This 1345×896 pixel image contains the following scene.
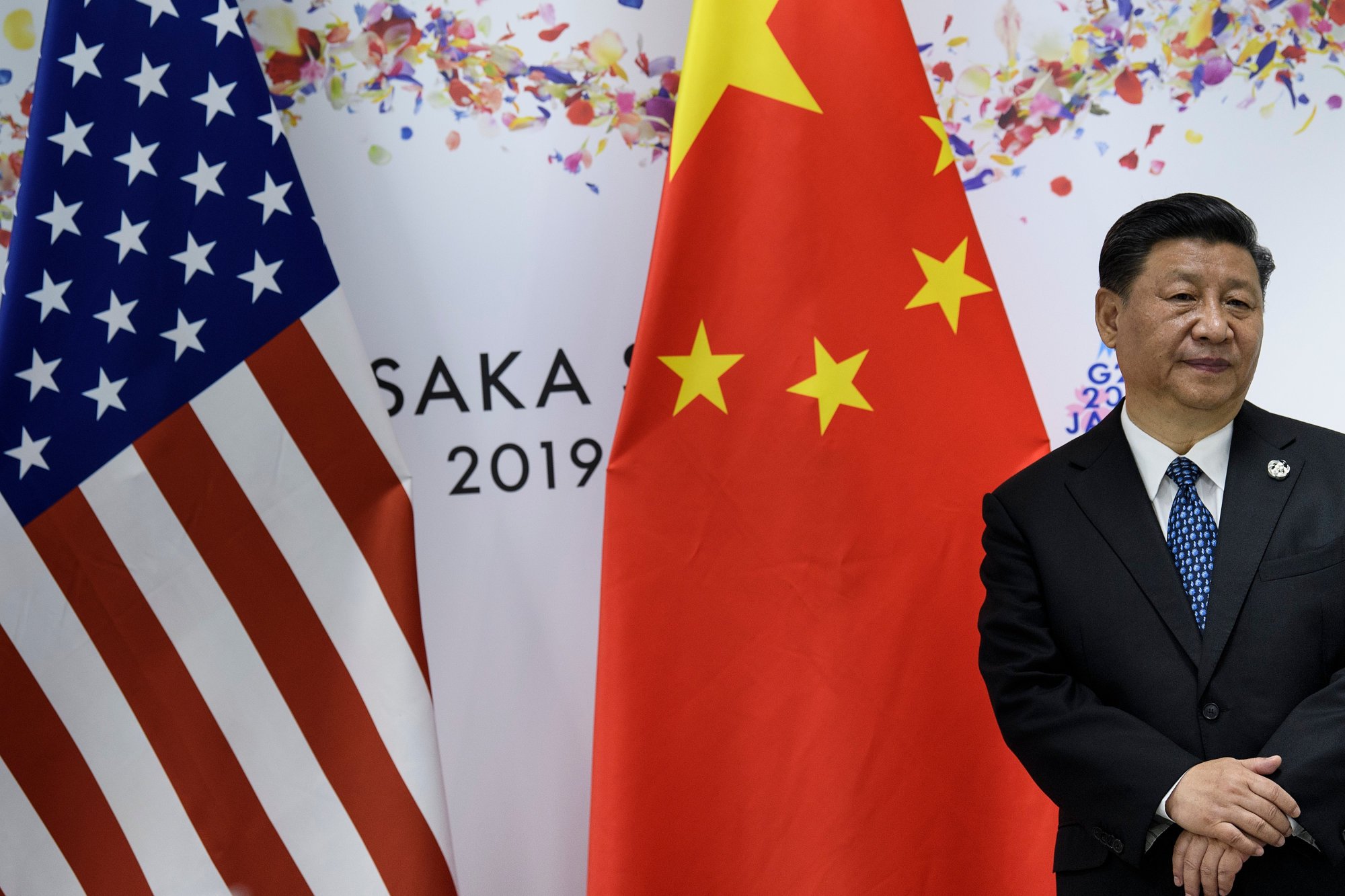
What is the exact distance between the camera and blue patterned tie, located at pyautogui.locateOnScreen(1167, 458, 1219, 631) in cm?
146

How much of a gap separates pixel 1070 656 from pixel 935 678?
0.31 metres

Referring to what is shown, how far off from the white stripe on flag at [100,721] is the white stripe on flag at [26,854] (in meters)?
0.09

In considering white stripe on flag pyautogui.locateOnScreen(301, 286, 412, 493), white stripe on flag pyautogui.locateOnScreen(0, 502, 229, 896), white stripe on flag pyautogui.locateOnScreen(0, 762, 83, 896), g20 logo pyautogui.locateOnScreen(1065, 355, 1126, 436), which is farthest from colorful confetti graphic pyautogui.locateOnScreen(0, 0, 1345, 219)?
white stripe on flag pyautogui.locateOnScreen(0, 762, 83, 896)

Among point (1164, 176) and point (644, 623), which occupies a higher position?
point (1164, 176)

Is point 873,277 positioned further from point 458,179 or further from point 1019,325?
point 458,179

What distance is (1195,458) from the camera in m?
1.52

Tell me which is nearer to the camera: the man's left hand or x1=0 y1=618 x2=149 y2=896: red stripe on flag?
the man's left hand

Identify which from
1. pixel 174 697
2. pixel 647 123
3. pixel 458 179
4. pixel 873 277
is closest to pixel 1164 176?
pixel 873 277

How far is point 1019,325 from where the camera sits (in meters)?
2.26

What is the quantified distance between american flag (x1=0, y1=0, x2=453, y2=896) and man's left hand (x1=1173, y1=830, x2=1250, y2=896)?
978 mm

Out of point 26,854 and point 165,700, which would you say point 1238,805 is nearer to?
point 165,700

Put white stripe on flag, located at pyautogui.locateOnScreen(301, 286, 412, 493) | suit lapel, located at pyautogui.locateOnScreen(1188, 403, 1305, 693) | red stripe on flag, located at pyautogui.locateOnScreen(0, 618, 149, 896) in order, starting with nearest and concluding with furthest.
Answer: suit lapel, located at pyautogui.locateOnScreen(1188, 403, 1305, 693) → red stripe on flag, located at pyautogui.locateOnScreen(0, 618, 149, 896) → white stripe on flag, located at pyautogui.locateOnScreen(301, 286, 412, 493)

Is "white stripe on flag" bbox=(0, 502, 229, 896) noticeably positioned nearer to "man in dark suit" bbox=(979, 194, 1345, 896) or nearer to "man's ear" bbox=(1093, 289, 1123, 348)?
"man in dark suit" bbox=(979, 194, 1345, 896)

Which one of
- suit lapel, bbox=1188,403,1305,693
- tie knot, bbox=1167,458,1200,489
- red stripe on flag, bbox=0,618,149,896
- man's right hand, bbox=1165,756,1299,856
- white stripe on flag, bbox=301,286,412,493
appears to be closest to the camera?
man's right hand, bbox=1165,756,1299,856
